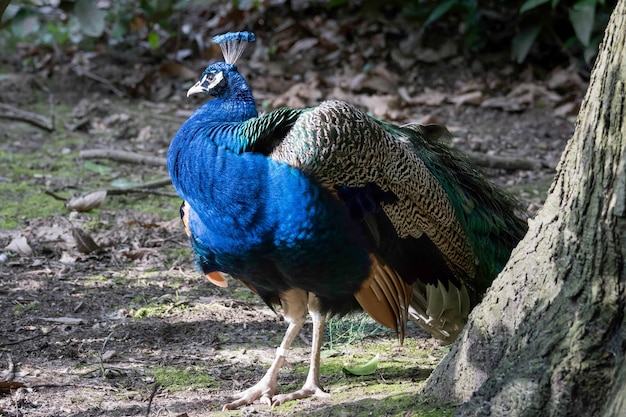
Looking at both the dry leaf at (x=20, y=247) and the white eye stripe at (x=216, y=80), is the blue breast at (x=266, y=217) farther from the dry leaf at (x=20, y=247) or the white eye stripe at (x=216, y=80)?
the dry leaf at (x=20, y=247)

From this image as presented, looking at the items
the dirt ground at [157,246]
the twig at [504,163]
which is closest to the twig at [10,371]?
the dirt ground at [157,246]

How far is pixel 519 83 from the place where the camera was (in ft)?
27.3

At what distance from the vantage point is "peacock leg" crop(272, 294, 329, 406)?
3.36 metres

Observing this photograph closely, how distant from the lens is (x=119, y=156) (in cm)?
657

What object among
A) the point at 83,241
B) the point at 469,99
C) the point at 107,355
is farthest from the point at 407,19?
the point at 107,355

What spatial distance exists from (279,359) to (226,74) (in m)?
1.22

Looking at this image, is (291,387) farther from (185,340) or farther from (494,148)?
(494,148)

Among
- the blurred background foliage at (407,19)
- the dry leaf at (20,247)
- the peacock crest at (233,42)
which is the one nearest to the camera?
the peacock crest at (233,42)

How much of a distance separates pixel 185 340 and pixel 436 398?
1487 mm

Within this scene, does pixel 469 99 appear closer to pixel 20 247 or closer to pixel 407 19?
pixel 407 19

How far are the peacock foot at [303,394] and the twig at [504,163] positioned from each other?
3.36 m

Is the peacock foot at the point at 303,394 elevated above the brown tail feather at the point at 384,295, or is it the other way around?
the brown tail feather at the point at 384,295

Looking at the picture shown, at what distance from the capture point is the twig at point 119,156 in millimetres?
6527

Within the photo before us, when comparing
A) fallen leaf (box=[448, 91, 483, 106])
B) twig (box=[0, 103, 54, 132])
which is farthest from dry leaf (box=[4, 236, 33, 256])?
fallen leaf (box=[448, 91, 483, 106])
